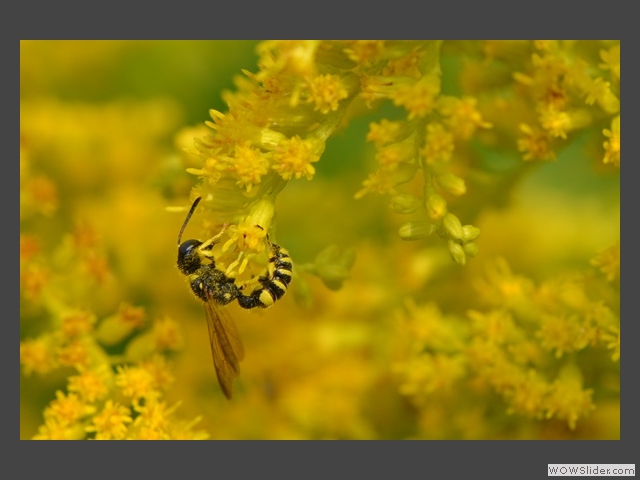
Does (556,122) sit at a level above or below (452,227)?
above

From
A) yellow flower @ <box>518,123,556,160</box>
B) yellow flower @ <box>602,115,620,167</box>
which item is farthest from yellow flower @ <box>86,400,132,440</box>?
yellow flower @ <box>602,115,620,167</box>

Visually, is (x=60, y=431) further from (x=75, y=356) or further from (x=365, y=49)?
(x=365, y=49)

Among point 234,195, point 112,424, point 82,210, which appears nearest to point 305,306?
point 234,195

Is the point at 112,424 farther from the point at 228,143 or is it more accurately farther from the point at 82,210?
the point at 82,210

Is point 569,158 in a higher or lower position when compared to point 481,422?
higher

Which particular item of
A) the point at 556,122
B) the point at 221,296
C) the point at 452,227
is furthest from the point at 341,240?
the point at 452,227

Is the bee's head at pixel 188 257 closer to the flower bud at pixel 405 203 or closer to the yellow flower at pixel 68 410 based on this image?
the yellow flower at pixel 68 410
